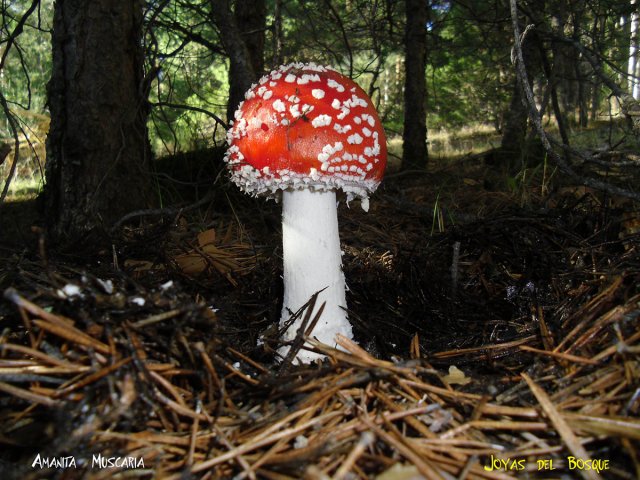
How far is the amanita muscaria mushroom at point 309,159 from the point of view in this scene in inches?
61.8

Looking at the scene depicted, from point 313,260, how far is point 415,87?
148 inches

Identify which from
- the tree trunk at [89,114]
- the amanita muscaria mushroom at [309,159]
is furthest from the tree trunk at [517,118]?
the tree trunk at [89,114]

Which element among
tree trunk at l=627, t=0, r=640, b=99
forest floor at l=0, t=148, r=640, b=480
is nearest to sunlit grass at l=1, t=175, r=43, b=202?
forest floor at l=0, t=148, r=640, b=480

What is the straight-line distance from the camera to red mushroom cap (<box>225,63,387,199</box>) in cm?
157

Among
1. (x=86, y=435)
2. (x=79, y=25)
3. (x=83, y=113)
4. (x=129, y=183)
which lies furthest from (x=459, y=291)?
(x=79, y=25)

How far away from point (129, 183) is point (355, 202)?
1.76 metres

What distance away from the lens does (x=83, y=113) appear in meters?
2.38

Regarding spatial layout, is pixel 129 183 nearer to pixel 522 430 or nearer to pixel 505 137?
pixel 522 430

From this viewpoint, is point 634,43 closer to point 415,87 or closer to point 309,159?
point 415,87

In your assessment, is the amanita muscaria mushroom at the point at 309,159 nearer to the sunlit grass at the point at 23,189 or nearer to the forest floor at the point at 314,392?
the forest floor at the point at 314,392

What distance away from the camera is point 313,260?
182cm

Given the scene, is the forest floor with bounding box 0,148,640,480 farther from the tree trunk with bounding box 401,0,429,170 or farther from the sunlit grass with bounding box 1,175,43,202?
the sunlit grass with bounding box 1,175,43,202

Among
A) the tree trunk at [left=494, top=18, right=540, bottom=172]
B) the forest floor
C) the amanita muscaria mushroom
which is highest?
the tree trunk at [left=494, top=18, right=540, bottom=172]

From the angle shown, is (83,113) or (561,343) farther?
(83,113)
